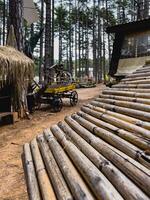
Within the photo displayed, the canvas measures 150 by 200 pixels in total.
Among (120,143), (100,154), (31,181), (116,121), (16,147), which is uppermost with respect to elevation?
(116,121)

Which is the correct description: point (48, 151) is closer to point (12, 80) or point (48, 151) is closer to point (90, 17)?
point (12, 80)

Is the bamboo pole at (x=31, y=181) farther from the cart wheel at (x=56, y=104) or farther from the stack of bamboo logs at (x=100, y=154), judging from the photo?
the cart wheel at (x=56, y=104)

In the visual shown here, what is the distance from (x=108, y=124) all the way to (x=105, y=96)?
98.5 inches

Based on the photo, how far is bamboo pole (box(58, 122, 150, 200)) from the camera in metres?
3.18

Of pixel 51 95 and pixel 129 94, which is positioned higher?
pixel 129 94

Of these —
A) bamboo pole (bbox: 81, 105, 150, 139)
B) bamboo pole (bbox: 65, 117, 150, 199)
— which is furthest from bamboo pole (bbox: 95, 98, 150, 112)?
bamboo pole (bbox: 65, 117, 150, 199)

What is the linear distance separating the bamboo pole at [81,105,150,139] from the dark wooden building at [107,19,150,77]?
412 inches

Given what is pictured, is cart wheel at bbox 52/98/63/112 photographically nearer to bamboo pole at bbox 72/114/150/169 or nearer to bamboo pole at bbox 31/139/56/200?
bamboo pole at bbox 31/139/56/200

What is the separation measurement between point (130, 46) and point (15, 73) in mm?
8580

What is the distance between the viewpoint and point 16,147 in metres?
9.30

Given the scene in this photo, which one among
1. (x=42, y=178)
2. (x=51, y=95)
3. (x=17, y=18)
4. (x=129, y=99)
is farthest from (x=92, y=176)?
(x=17, y=18)

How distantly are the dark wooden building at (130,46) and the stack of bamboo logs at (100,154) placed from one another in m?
10.0

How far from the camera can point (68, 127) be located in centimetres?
694

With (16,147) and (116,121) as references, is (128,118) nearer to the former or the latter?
(116,121)
